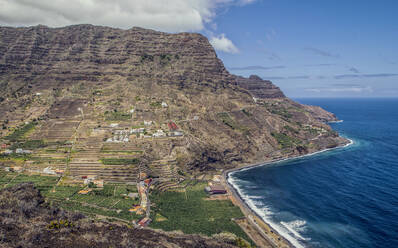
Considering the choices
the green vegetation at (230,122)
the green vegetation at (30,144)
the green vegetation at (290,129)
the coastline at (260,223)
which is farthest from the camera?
the green vegetation at (290,129)

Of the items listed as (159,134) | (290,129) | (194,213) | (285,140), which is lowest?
(194,213)

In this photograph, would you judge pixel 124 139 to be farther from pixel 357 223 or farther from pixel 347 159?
pixel 347 159

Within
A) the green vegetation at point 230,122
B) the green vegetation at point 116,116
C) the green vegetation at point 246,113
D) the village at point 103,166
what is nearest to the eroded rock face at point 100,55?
the green vegetation at point 246,113

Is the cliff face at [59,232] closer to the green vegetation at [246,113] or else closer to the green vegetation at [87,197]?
the green vegetation at [87,197]

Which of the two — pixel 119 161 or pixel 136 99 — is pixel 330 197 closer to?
pixel 119 161

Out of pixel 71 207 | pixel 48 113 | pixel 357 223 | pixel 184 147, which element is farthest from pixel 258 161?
pixel 48 113

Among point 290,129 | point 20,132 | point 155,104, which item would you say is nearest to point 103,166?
point 20,132
